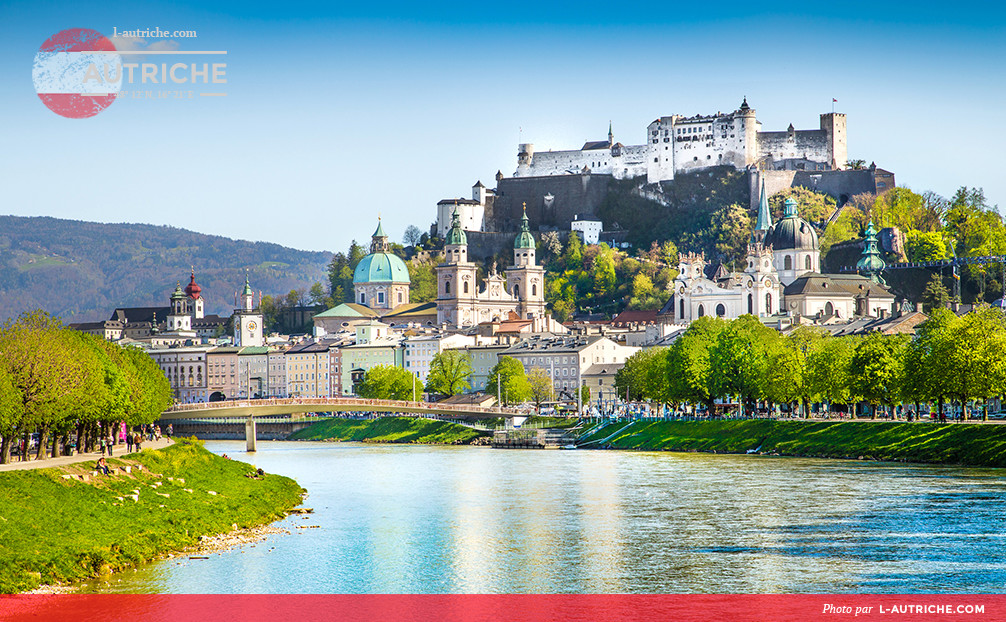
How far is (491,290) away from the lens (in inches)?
5778

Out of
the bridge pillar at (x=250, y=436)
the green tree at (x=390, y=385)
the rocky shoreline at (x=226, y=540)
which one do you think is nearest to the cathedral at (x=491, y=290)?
the green tree at (x=390, y=385)

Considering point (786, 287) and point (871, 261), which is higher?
point (871, 261)

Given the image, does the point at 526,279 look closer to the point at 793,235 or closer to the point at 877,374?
the point at 793,235

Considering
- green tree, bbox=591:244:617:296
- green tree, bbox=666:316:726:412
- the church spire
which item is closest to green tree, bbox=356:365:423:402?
green tree, bbox=666:316:726:412

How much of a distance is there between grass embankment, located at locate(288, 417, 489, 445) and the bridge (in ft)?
3.06

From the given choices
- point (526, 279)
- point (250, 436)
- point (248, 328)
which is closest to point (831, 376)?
point (250, 436)

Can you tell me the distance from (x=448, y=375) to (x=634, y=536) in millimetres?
70508

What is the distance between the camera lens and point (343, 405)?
Result: 7369cm

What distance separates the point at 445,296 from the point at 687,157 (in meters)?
27.8

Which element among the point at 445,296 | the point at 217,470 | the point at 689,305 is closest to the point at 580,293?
the point at 445,296

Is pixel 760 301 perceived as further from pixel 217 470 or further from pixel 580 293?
pixel 217 470

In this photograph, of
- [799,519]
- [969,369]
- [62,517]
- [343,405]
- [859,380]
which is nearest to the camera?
[62,517]

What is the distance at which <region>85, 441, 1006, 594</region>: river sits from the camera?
28.4 meters

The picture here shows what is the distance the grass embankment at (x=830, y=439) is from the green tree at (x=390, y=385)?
31.7 m
